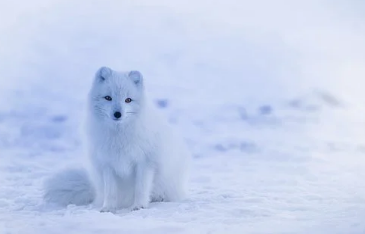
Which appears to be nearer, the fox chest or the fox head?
the fox head

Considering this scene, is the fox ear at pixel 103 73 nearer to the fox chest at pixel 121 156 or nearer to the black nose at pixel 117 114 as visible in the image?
the black nose at pixel 117 114

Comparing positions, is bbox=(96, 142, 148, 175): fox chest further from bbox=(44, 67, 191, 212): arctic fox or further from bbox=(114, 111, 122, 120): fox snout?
bbox=(114, 111, 122, 120): fox snout

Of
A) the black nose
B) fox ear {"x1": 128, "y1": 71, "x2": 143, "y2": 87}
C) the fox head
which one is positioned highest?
fox ear {"x1": 128, "y1": 71, "x2": 143, "y2": 87}

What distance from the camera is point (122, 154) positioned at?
2.55 m

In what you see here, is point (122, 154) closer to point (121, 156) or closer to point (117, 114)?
point (121, 156)

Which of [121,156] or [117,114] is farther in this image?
[121,156]

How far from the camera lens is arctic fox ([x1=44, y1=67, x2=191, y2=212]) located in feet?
8.15

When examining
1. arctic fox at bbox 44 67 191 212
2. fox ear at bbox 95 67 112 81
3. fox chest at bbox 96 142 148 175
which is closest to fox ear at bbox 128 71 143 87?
arctic fox at bbox 44 67 191 212

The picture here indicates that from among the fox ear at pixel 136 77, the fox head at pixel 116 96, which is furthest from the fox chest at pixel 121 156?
the fox ear at pixel 136 77

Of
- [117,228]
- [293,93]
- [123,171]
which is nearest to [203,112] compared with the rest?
[293,93]

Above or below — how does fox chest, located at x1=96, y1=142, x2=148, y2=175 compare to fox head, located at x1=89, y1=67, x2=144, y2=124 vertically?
below

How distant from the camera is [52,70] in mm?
4914

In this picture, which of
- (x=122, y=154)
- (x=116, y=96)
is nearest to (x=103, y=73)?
(x=116, y=96)

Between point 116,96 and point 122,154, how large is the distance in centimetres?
28
